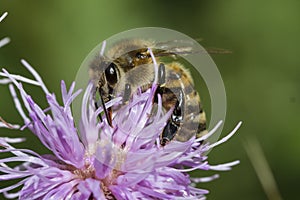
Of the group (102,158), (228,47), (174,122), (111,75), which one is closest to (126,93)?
(111,75)

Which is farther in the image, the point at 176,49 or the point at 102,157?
the point at 176,49

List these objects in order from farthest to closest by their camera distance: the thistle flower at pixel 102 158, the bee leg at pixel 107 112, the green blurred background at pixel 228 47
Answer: the green blurred background at pixel 228 47
the bee leg at pixel 107 112
the thistle flower at pixel 102 158

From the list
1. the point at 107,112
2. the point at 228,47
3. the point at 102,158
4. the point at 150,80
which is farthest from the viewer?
the point at 228,47

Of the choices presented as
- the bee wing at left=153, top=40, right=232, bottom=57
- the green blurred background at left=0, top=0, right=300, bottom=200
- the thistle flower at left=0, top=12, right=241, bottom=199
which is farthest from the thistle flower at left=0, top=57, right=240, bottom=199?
the green blurred background at left=0, top=0, right=300, bottom=200

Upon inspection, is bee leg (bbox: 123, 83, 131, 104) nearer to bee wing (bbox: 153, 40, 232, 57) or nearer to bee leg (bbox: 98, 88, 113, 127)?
bee leg (bbox: 98, 88, 113, 127)

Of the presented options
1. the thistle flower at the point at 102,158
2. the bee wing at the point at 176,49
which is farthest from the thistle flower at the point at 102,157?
the bee wing at the point at 176,49

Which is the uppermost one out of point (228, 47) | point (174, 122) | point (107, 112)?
point (107, 112)

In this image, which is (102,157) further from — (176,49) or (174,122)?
(176,49)

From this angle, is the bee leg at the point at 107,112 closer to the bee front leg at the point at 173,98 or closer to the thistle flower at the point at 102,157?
the thistle flower at the point at 102,157
